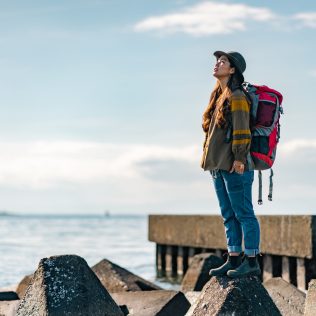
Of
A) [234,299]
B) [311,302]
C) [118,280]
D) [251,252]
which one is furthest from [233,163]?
[118,280]

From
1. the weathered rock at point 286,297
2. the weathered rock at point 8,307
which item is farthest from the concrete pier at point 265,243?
the weathered rock at point 8,307

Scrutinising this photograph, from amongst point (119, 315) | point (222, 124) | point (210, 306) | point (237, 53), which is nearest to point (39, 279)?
point (119, 315)

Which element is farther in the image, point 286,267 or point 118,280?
point 286,267

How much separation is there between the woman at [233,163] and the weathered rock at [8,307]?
2.41 m

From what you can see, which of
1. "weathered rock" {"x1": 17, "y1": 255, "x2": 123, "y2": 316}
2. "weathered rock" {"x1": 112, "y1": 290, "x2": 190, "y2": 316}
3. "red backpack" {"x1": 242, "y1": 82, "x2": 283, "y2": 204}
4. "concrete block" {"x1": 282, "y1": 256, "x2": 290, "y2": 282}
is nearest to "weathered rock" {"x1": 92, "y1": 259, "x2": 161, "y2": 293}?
"weathered rock" {"x1": 112, "y1": 290, "x2": 190, "y2": 316}

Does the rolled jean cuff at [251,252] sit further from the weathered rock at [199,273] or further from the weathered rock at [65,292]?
the weathered rock at [199,273]

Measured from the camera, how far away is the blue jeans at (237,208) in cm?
629

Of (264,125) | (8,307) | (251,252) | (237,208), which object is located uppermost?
(264,125)

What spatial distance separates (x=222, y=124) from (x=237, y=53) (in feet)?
2.02

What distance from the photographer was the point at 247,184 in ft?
20.8

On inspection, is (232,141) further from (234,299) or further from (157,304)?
(157,304)

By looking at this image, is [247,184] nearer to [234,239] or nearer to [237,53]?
[234,239]

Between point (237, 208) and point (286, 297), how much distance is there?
2.66m

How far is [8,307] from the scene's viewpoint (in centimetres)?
809
